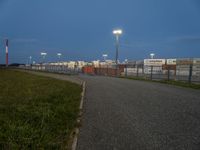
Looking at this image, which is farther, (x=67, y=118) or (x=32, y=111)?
(x=32, y=111)

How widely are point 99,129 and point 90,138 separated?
768 mm

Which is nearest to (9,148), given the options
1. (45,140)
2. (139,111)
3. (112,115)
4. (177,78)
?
(45,140)

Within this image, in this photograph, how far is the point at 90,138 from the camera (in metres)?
5.36

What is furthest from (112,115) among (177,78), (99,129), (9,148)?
(177,78)

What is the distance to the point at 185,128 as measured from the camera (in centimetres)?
624

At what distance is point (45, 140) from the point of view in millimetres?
4770

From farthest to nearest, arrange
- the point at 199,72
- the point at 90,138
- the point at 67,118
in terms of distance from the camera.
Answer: the point at 199,72 < the point at 67,118 < the point at 90,138

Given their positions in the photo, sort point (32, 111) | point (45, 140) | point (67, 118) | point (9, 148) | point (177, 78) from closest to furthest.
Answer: point (9, 148) → point (45, 140) → point (67, 118) → point (32, 111) → point (177, 78)

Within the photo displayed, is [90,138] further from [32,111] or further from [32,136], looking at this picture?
[32,111]

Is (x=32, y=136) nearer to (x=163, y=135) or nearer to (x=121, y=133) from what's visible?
(x=121, y=133)

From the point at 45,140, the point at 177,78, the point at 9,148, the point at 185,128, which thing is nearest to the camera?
the point at 9,148

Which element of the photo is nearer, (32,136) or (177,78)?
(32,136)

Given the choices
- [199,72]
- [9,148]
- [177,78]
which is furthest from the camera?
[177,78]

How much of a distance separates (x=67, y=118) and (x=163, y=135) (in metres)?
2.48
